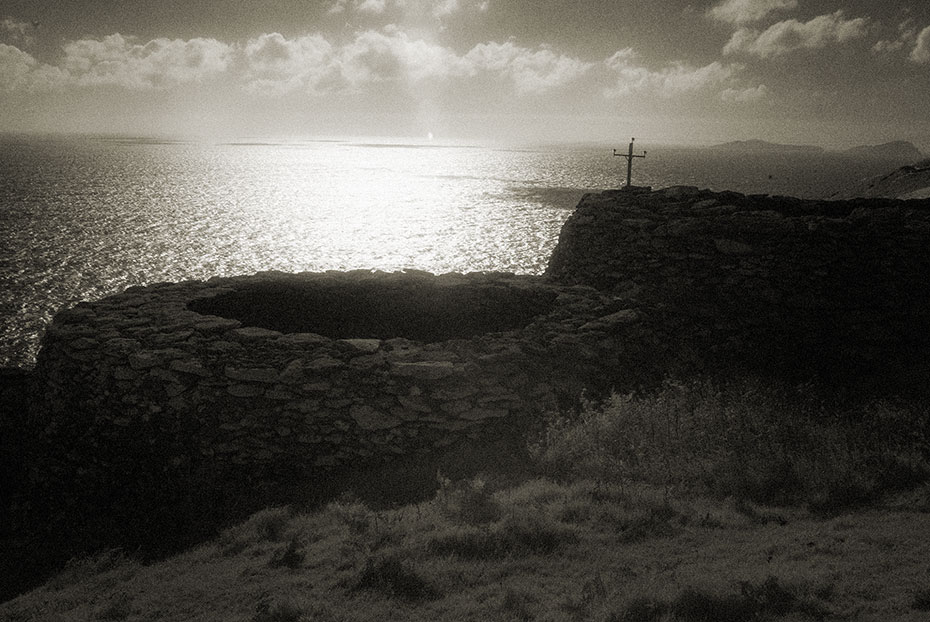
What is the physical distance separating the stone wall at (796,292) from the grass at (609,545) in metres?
2.94

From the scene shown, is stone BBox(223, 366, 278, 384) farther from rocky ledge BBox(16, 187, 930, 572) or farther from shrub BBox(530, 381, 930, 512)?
shrub BBox(530, 381, 930, 512)

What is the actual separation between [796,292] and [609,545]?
8186 mm

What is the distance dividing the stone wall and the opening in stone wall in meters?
2.84

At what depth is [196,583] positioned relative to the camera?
550cm

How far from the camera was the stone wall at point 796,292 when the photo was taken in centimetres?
1044

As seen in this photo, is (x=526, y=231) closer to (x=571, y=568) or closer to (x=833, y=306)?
(x=833, y=306)

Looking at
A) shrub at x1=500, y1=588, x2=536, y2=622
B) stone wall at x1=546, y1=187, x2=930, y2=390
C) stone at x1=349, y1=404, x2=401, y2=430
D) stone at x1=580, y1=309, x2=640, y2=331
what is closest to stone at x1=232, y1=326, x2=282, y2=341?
stone at x1=349, y1=404, x2=401, y2=430

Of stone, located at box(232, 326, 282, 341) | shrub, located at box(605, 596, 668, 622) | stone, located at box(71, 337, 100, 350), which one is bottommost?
shrub, located at box(605, 596, 668, 622)

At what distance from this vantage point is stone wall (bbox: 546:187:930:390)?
1044 centimetres

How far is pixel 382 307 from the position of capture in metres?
12.2

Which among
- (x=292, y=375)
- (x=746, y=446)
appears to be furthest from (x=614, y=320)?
(x=292, y=375)

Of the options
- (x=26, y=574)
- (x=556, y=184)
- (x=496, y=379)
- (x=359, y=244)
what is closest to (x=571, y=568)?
(x=496, y=379)

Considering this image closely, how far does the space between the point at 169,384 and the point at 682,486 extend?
7.34m

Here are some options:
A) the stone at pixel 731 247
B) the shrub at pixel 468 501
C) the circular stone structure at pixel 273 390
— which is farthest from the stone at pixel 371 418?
the stone at pixel 731 247
